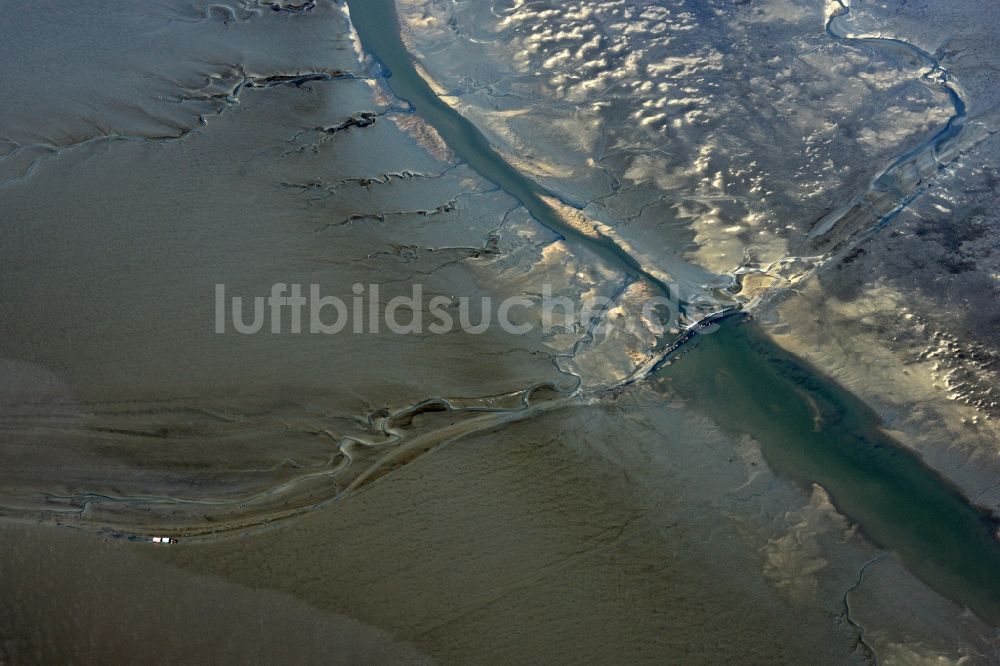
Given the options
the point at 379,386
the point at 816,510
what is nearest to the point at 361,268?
the point at 379,386

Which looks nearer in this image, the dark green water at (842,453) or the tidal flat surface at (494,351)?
the tidal flat surface at (494,351)

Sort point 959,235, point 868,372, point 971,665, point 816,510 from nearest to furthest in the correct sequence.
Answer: point 971,665 → point 816,510 → point 868,372 → point 959,235

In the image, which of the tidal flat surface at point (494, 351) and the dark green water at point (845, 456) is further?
the dark green water at point (845, 456)

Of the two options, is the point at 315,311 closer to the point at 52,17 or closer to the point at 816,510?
the point at 816,510

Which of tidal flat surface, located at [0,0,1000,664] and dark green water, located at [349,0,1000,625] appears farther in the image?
dark green water, located at [349,0,1000,625]
